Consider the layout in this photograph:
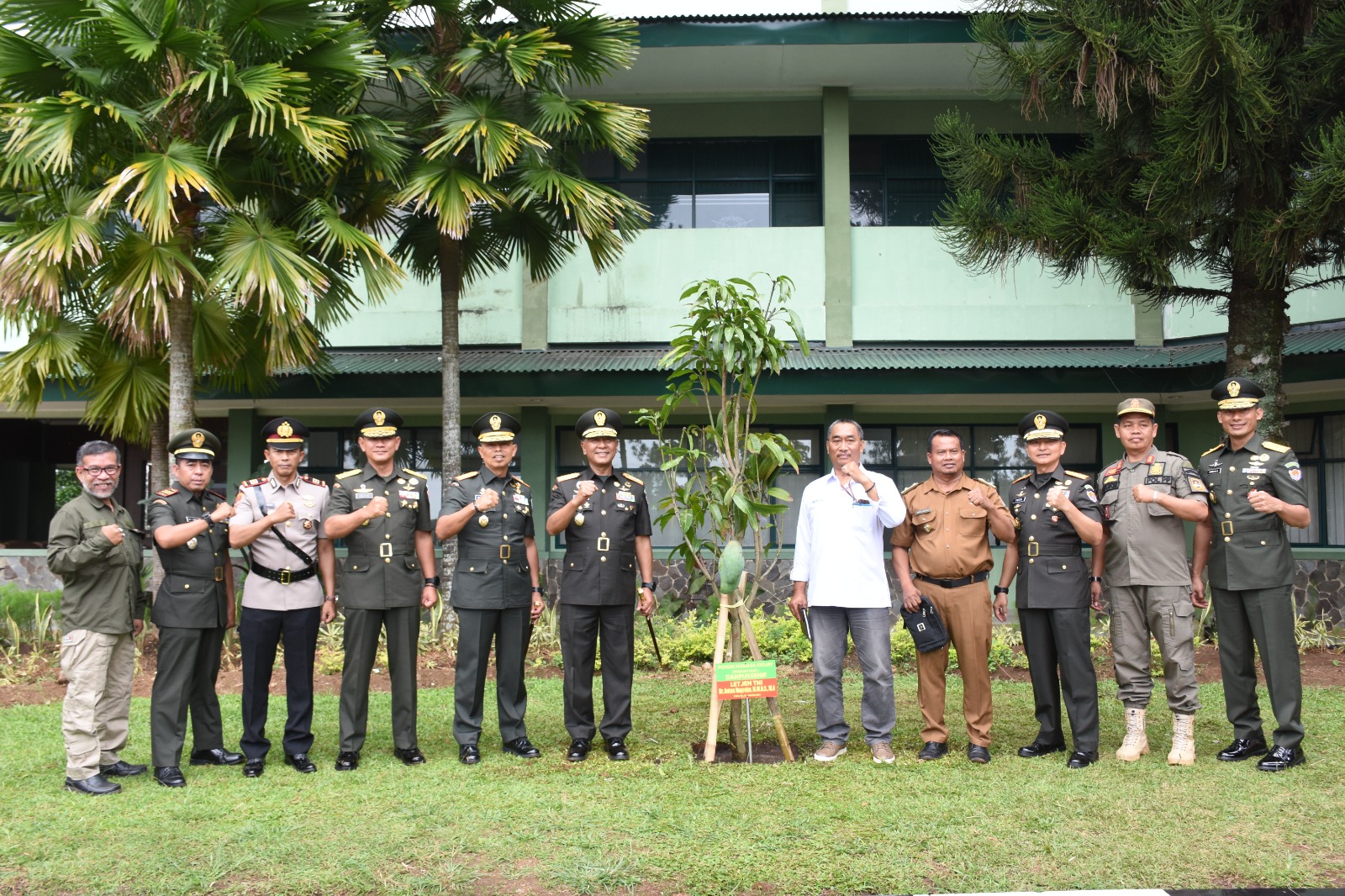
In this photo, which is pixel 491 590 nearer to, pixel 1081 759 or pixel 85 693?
pixel 85 693

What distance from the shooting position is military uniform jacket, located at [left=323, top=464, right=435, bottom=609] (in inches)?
233

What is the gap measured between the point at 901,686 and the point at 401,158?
646 cm

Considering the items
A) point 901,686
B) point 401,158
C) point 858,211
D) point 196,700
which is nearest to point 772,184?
point 858,211

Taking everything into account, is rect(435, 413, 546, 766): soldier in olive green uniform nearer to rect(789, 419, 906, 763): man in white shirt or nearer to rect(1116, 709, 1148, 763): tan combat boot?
rect(789, 419, 906, 763): man in white shirt

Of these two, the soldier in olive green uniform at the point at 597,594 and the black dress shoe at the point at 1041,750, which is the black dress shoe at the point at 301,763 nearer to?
the soldier in olive green uniform at the point at 597,594

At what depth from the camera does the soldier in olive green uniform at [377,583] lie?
5871 millimetres

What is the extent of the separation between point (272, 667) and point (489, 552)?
1.39 m

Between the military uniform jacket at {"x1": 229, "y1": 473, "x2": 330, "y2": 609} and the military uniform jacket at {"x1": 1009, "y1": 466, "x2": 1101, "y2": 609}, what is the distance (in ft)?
13.5

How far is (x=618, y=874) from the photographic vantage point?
159 inches

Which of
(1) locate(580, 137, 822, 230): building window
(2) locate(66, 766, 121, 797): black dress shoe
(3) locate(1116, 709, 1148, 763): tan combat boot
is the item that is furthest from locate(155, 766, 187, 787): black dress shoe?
(1) locate(580, 137, 822, 230): building window

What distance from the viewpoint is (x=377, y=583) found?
233 inches

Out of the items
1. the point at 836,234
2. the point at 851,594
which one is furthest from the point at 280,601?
the point at 836,234

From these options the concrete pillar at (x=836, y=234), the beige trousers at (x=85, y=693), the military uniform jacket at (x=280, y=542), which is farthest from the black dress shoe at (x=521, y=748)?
the concrete pillar at (x=836, y=234)

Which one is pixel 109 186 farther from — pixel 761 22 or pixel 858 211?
pixel 858 211
